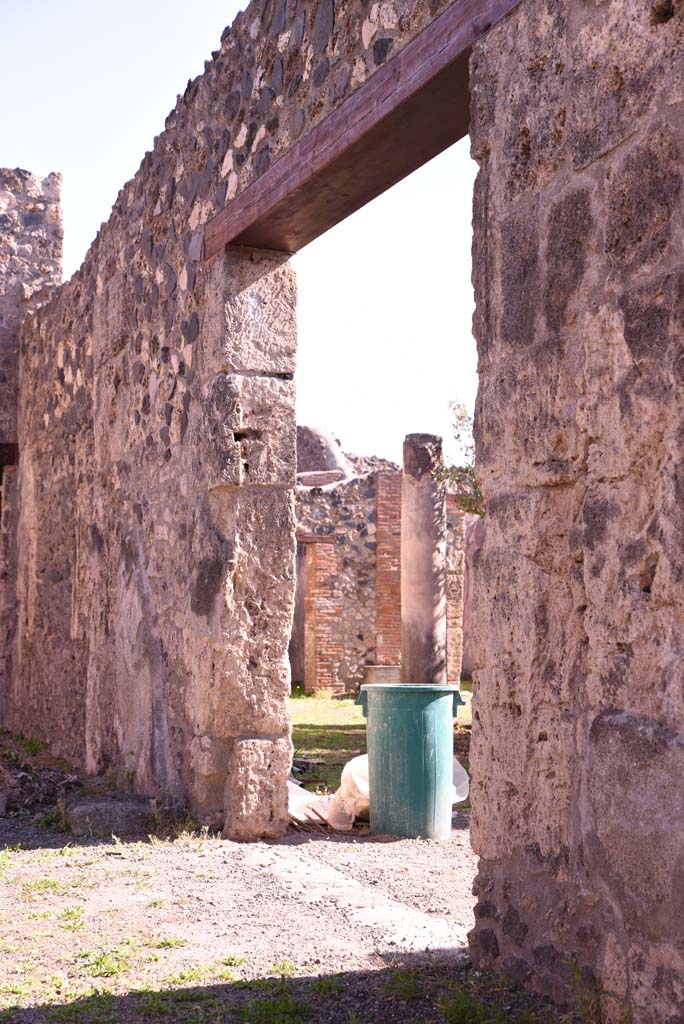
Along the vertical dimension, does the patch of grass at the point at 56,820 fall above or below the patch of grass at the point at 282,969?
above

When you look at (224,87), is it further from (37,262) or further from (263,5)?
(37,262)

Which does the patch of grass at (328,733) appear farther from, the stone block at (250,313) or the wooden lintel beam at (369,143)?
the wooden lintel beam at (369,143)

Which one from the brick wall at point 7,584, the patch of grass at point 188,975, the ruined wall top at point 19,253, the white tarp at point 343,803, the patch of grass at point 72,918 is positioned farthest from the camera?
the brick wall at point 7,584

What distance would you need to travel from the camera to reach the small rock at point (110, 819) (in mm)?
5637

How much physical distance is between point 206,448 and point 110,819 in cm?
191

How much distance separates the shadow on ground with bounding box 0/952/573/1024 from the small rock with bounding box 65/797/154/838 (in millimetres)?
2226

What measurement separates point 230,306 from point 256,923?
2.89m

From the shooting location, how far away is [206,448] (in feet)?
18.6

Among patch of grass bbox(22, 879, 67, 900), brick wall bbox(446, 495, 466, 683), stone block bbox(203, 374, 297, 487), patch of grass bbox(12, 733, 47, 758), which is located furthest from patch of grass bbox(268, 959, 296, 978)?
brick wall bbox(446, 495, 466, 683)

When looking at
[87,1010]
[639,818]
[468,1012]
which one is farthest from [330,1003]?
[639,818]

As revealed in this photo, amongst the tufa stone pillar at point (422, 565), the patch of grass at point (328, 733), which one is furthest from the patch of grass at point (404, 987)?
the tufa stone pillar at point (422, 565)

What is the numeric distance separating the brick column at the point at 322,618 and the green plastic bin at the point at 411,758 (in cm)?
983

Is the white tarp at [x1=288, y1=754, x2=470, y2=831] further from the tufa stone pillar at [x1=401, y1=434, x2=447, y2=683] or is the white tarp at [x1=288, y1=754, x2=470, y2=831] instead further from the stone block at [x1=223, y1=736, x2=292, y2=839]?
the tufa stone pillar at [x1=401, y1=434, x2=447, y2=683]

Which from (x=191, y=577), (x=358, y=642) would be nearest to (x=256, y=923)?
(x=191, y=577)
